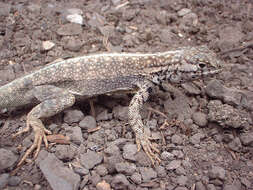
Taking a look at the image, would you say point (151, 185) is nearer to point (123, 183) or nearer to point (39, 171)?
point (123, 183)

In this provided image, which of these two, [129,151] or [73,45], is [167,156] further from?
[73,45]

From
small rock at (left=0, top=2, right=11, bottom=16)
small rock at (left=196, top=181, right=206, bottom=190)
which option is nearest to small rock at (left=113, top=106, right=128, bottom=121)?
small rock at (left=196, top=181, right=206, bottom=190)

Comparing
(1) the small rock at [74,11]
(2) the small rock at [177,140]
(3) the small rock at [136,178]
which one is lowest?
(3) the small rock at [136,178]

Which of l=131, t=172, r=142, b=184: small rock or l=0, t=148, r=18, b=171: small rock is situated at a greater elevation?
l=0, t=148, r=18, b=171: small rock

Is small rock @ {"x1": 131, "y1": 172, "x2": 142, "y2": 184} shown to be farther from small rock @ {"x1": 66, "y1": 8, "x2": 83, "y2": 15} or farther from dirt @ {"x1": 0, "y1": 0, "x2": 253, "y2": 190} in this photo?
small rock @ {"x1": 66, "y1": 8, "x2": 83, "y2": 15}

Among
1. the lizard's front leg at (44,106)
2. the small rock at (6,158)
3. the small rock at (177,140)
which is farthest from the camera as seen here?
the small rock at (177,140)

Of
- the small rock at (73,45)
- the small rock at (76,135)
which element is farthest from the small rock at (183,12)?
the small rock at (76,135)

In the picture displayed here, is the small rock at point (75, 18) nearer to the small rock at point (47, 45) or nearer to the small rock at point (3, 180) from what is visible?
the small rock at point (47, 45)

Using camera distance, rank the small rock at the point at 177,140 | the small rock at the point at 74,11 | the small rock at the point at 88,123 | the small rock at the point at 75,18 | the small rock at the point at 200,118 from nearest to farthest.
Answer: the small rock at the point at 177,140 < the small rock at the point at 88,123 < the small rock at the point at 200,118 < the small rock at the point at 75,18 < the small rock at the point at 74,11
